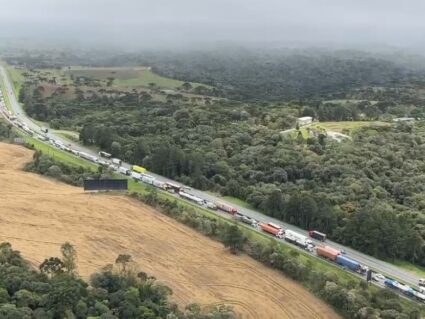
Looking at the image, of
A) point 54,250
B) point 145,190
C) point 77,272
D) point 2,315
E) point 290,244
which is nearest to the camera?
point 2,315

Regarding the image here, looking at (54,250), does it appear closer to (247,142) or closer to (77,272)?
(77,272)

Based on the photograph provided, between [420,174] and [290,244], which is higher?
[420,174]

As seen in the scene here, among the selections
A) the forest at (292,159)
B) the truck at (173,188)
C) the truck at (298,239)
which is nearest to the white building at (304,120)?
the forest at (292,159)

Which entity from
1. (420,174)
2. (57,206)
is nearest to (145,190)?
(57,206)

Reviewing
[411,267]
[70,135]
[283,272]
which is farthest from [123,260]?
[70,135]

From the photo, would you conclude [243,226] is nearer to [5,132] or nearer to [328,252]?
[328,252]

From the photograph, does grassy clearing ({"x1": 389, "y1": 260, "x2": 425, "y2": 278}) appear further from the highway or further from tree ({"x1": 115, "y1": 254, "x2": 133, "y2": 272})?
tree ({"x1": 115, "y1": 254, "x2": 133, "y2": 272})

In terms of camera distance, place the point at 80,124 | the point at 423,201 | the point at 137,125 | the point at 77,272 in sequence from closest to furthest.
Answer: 1. the point at 77,272
2. the point at 423,201
3. the point at 137,125
4. the point at 80,124
